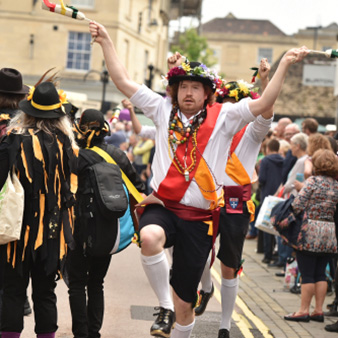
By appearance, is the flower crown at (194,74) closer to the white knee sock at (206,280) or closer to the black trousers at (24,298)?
the black trousers at (24,298)

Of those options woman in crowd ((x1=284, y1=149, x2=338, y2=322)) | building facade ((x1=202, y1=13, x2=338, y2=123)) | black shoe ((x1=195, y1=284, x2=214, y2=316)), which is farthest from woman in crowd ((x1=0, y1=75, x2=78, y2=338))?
building facade ((x1=202, y1=13, x2=338, y2=123))

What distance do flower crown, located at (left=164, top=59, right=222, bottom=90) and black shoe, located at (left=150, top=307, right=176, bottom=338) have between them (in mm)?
1590

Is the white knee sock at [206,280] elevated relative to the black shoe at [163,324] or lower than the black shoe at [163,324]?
lower

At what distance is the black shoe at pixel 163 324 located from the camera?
17.4 feet

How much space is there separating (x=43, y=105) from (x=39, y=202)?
0.66 m

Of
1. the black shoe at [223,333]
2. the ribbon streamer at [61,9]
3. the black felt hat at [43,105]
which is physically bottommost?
the black shoe at [223,333]

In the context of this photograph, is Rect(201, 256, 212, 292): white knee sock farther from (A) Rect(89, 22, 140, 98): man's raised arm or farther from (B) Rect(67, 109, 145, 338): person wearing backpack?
(A) Rect(89, 22, 140, 98): man's raised arm

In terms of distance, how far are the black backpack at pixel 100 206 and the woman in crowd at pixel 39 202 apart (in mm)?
558

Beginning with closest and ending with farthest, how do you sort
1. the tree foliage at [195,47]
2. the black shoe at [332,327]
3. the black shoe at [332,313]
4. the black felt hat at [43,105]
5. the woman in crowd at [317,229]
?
the black felt hat at [43,105] < the black shoe at [332,327] < the woman in crowd at [317,229] < the black shoe at [332,313] < the tree foliage at [195,47]

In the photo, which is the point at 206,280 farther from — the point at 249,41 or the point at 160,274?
the point at 249,41

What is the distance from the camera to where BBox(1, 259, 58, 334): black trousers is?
215 inches

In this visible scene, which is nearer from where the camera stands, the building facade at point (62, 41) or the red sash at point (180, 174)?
the red sash at point (180, 174)

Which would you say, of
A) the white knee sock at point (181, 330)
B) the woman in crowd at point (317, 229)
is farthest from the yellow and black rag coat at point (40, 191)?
the woman in crowd at point (317, 229)

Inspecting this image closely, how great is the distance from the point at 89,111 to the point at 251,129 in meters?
1.45
